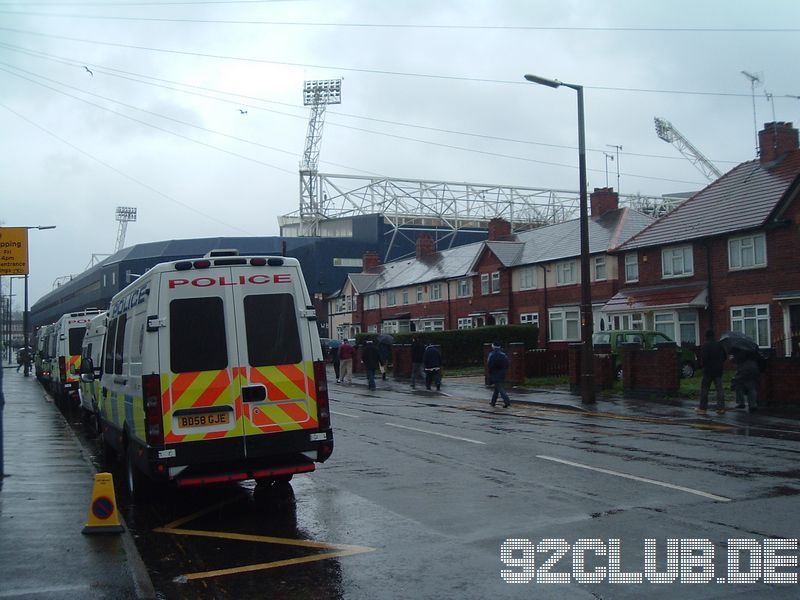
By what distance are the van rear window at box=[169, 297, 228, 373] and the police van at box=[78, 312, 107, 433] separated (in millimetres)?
5004

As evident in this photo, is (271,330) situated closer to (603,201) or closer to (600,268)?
(600,268)

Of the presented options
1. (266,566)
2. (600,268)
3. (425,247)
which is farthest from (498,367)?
(425,247)

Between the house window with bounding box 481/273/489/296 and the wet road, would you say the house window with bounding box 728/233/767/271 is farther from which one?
the house window with bounding box 481/273/489/296

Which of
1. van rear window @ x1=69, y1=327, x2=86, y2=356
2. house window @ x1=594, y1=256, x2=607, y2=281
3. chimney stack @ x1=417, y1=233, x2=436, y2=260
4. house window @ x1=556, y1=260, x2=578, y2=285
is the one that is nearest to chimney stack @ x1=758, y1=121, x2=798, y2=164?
house window @ x1=594, y1=256, x2=607, y2=281

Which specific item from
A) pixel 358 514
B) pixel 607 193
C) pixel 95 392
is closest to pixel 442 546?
pixel 358 514

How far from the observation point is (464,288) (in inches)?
2183

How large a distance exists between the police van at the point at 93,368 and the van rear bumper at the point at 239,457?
513cm

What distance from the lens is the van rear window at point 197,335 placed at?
855 centimetres

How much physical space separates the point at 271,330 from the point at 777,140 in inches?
1200

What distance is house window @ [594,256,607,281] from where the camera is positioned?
141ft

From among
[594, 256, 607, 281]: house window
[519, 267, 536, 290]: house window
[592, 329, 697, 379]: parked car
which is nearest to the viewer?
[592, 329, 697, 379]: parked car

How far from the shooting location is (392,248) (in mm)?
90125

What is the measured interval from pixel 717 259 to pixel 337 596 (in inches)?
1187

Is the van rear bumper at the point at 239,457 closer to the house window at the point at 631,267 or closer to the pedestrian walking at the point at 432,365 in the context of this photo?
the pedestrian walking at the point at 432,365
